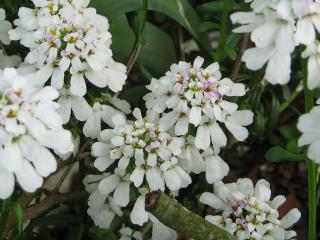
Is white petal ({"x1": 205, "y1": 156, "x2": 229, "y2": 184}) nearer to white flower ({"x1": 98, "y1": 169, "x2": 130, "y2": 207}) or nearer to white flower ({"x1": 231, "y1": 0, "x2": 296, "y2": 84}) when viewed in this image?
white flower ({"x1": 98, "y1": 169, "x2": 130, "y2": 207})

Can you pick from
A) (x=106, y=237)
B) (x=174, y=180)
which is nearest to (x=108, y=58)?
(x=174, y=180)

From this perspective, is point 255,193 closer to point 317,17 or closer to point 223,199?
point 223,199

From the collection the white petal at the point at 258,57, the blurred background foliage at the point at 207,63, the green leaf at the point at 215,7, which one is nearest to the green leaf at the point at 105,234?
the blurred background foliage at the point at 207,63

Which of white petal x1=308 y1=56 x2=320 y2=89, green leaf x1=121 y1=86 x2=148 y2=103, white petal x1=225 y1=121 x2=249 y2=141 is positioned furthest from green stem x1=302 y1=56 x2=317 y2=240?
green leaf x1=121 y1=86 x2=148 y2=103

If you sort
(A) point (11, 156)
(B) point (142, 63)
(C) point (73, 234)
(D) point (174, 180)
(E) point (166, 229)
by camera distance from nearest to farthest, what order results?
(A) point (11, 156) < (D) point (174, 180) < (E) point (166, 229) < (C) point (73, 234) < (B) point (142, 63)

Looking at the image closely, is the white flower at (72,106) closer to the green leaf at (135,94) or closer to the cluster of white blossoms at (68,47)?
the cluster of white blossoms at (68,47)

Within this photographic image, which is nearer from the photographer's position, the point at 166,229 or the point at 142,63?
the point at 166,229

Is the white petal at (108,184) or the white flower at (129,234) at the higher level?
the white petal at (108,184)

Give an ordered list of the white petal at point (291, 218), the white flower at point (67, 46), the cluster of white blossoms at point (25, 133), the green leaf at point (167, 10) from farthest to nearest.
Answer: the green leaf at point (167, 10) < the white petal at point (291, 218) < the white flower at point (67, 46) < the cluster of white blossoms at point (25, 133)
